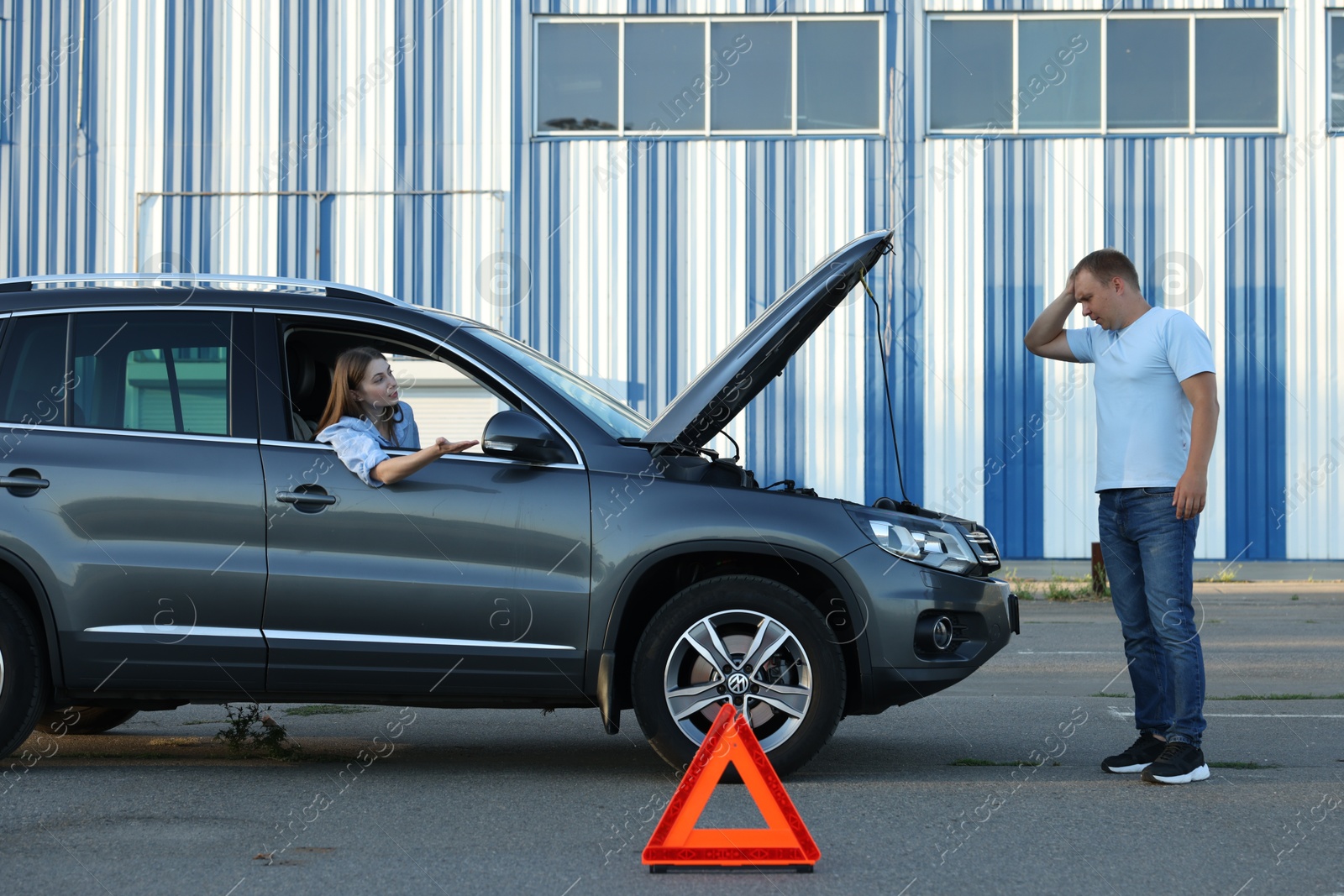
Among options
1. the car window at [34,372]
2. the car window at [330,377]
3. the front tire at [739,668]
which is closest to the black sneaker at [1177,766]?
the front tire at [739,668]

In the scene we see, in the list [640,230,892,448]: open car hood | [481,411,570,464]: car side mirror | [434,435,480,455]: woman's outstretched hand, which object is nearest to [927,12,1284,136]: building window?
[640,230,892,448]: open car hood

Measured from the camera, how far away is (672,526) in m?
5.19

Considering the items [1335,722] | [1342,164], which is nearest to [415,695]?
[1335,722]

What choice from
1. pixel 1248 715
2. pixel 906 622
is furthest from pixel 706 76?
pixel 906 622

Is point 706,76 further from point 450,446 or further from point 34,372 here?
point 450,446

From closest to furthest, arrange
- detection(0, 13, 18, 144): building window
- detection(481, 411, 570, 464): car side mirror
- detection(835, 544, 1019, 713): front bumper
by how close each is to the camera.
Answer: detection(481, 411, 570, 464): car side mirror
detection(835, 544, 1019, 713): front bumper
detection(0, 13, 18, 144): building window

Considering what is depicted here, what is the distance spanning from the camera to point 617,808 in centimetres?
496

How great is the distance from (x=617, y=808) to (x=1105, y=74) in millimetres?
15858

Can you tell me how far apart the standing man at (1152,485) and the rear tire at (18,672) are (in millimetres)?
4022

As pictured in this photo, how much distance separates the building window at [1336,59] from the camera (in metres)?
18.3

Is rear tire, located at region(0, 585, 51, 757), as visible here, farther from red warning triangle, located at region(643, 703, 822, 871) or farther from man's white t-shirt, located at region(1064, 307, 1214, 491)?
man's white t-shirt, located at region(1064, 307, 1214, 491)

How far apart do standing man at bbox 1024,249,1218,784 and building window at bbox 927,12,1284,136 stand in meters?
13.5

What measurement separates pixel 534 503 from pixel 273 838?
56.7 inches

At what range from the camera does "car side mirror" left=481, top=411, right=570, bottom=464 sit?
16.8ft
